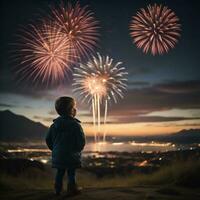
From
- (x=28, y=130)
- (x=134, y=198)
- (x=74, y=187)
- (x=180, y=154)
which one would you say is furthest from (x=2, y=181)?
(x=28, y=130)

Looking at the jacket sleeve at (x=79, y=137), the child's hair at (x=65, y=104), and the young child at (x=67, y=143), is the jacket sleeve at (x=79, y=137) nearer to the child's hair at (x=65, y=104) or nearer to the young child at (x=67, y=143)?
the young child at (x=67, y=143)

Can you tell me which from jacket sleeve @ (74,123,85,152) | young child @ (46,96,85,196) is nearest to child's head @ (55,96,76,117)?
young child @ (46,96,85,196)

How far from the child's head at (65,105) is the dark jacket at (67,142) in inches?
3.7

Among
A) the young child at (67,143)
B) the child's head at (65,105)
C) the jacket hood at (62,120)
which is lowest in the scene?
the young child at (67,143)

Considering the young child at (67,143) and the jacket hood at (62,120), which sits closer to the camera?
the young child at (67,143)

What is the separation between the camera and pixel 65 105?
603 cm

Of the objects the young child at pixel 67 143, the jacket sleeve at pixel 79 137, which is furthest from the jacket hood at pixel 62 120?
the jacket sleeve at pixel 79 137

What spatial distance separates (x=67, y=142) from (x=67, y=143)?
0.6 inches

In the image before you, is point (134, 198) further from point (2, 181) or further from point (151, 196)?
point (2, 181)

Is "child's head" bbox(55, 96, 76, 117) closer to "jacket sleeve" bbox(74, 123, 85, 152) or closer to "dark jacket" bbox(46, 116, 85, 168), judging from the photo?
"dark jacket" bbox(46, 116, 85, 168)

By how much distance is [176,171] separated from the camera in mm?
8391

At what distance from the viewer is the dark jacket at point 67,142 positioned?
5848 mm

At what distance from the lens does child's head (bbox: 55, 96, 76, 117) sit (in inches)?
237

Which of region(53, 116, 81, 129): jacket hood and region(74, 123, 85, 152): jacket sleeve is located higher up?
region(53, 116, 81, 129): jacket hood
